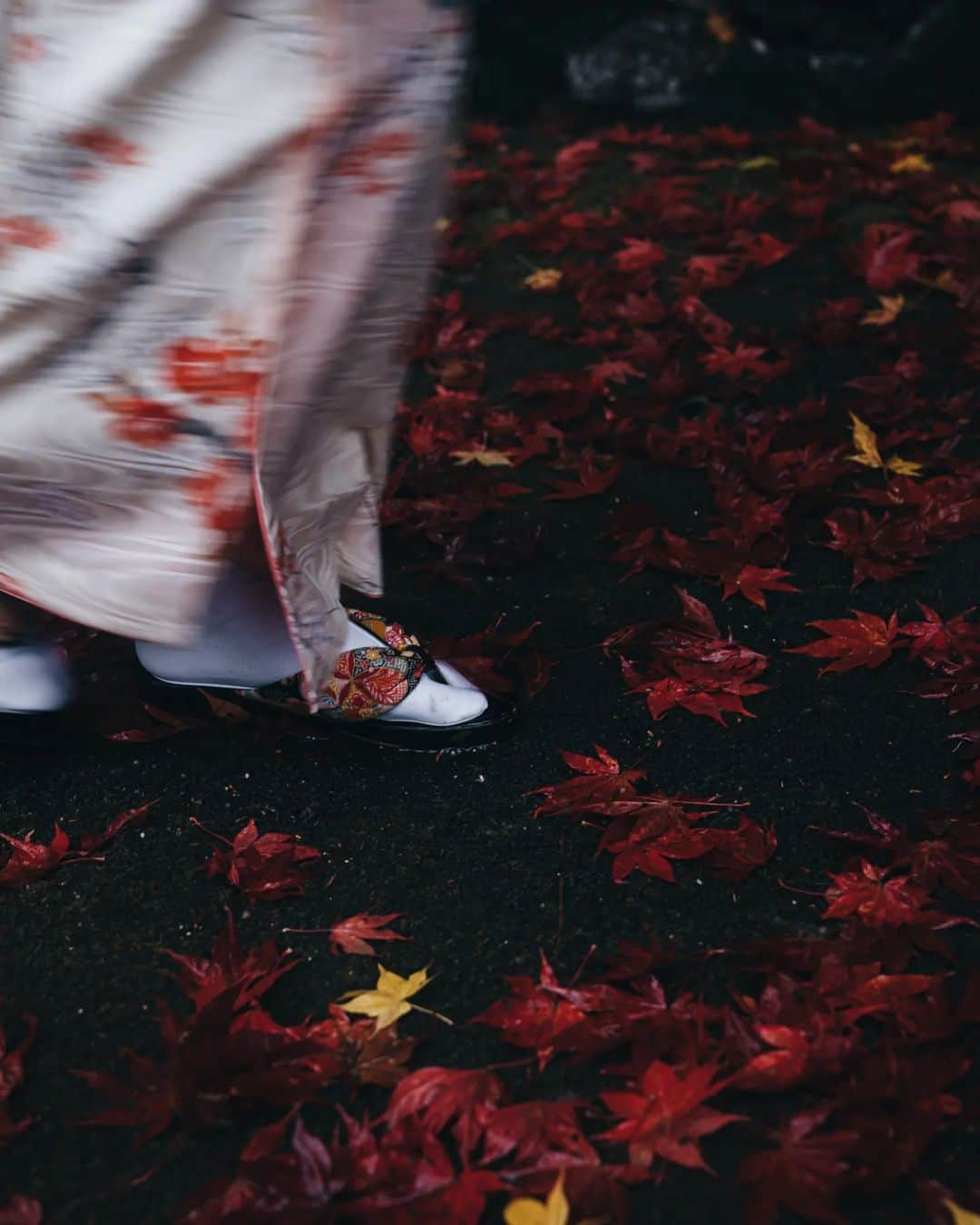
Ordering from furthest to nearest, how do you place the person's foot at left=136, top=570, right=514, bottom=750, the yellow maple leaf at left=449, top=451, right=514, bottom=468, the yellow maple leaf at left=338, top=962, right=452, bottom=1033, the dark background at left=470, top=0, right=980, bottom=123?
the dark background at left=470, top=0, right=980, bottom=123
the yellow maple leaf at left=449, top=451, right=514, bottom=468
the person's foot at left=136, top=570, right=514, bottom=750
the yellow maple leaf at left=338, top=962, right=452, bottom=1033

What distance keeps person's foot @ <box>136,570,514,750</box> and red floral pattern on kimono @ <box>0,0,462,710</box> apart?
0.23 metres

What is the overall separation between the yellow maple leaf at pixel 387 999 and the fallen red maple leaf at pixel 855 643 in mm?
788

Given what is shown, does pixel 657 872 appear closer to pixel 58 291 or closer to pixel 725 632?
pixel 725 632

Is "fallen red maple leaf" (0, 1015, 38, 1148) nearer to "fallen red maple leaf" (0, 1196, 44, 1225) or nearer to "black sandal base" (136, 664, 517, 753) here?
"fallen red maple leaf" (0, 1196, 44, 1225)

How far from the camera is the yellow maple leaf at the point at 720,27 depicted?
4680 mm

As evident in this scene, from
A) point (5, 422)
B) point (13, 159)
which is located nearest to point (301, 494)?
point (5, 422)

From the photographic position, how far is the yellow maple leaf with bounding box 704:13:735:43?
468cm

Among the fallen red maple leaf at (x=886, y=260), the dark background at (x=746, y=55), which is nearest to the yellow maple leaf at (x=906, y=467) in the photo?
the fallen red maple leaf at (x=886, y=260)

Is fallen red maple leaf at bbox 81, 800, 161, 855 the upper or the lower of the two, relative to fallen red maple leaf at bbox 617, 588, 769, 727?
lower

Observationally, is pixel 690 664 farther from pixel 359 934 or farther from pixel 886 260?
pixel 886 260

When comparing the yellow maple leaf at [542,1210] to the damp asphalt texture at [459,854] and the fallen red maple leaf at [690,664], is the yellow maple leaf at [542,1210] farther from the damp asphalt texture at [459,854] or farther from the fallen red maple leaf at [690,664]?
the fallen red maple leaf at [690,664]

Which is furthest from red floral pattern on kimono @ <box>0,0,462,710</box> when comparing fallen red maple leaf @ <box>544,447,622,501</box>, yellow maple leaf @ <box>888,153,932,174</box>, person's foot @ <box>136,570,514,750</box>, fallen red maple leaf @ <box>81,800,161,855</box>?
yellow maple leaf @ <box>888,153,932,174</box>

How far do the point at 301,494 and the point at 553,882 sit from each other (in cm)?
54

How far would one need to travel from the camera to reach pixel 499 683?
5.72ft
